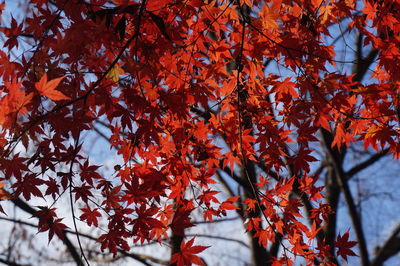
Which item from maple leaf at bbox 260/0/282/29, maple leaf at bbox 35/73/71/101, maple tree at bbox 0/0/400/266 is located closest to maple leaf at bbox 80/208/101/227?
maple tree at bbox 0/0/400/266

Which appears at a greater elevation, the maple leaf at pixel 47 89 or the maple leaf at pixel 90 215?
the maple leaf at pixel 47 89

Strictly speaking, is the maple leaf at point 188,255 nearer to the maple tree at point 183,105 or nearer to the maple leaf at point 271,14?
the maple tree at point 183,105

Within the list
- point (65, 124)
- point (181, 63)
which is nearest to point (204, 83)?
point (181, 63)

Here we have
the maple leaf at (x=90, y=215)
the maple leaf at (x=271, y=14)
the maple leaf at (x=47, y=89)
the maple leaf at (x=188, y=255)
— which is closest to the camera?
the maple leaf at (x=47, y=89)

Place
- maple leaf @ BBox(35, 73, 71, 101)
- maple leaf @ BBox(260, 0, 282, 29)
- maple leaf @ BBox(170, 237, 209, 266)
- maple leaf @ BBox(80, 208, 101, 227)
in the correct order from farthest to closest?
maple leaf @ BBox(80, 208, 101, 227), maple leaf @ BBox(260, 0, 282, 29), maple leaf @ BBox(170, 237, 209, 266), maple leaf @ BBox(35, 73, 71, 101)

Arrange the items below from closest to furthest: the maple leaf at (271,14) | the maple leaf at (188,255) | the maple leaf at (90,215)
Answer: the maple leaf at (188,255)
the maple leaf at (271,14)
the maple leaf at (90,215)

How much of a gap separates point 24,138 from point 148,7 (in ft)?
3.45

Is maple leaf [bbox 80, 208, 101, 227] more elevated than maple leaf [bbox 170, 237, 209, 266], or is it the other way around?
maple leaf [bbox 80, 208, 101, 227]

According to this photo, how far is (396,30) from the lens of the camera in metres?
2.87

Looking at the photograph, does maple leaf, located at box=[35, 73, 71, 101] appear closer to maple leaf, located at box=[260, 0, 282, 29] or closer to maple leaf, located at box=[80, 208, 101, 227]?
maple leaf, located at box=[80, 208, 101, 227]

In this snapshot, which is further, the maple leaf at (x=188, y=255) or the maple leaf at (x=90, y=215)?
the maple leaf at (x=90, y=215)

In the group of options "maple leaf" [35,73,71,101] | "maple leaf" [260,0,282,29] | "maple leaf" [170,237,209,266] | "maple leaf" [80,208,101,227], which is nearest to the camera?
"maple leaf" [35,73,71,101]

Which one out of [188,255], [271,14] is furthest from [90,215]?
[271,14]

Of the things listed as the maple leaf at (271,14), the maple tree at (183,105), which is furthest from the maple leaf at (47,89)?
the maple leaf at (271,14)
